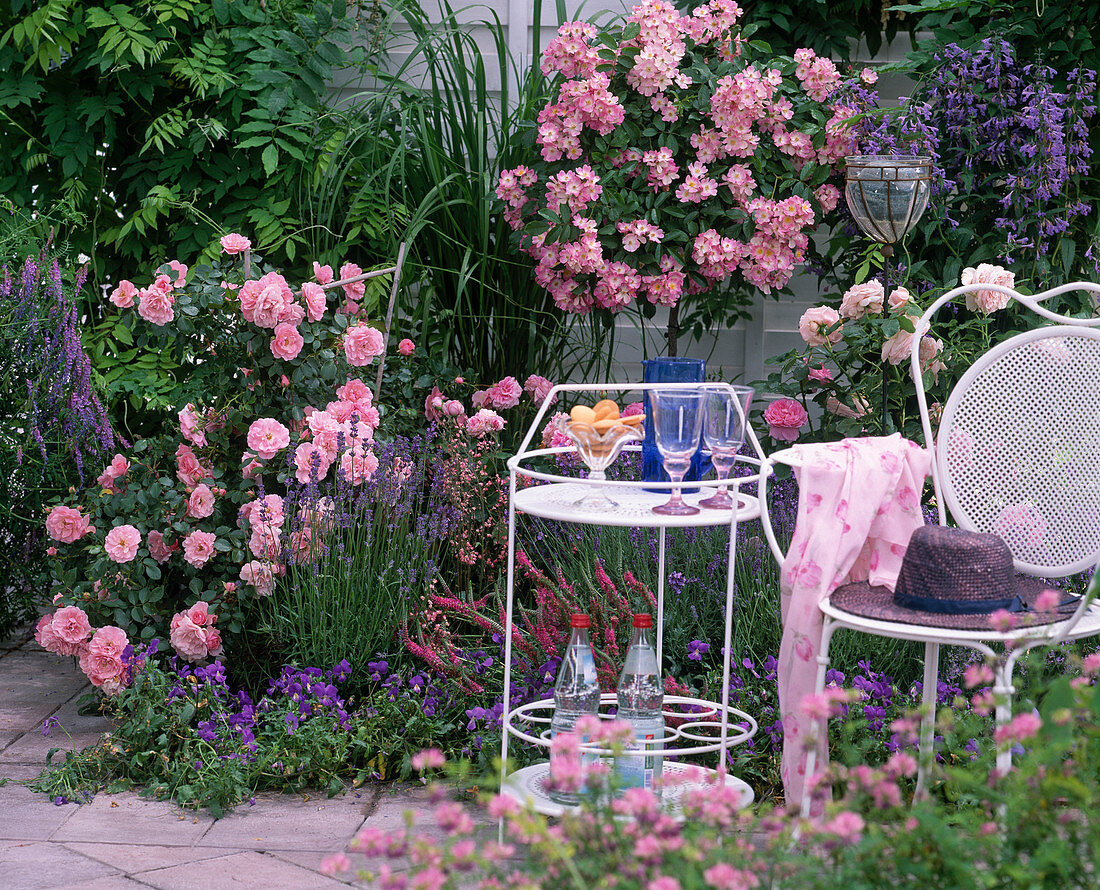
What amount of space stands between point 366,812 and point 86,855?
1.87 feet

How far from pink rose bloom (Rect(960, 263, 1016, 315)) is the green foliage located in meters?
1.97

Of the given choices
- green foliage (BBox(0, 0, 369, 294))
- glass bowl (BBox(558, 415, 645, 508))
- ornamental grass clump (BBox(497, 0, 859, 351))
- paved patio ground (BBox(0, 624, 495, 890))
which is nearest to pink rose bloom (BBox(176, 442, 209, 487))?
paved patio ground (BBox(0, 624, 495, 890))

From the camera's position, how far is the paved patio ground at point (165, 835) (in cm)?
221

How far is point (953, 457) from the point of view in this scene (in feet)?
7.61

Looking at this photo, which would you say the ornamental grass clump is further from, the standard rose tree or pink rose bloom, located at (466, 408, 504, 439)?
the standard rose tree

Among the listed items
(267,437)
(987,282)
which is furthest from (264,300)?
(987,282)

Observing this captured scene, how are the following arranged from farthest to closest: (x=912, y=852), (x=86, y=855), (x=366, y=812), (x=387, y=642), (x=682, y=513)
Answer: (x=387, y=642)
(x=366, y=812)
(x=86, y=855)
(x=682, y=513)
(x=912, y=852)

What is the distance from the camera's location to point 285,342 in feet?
10.3

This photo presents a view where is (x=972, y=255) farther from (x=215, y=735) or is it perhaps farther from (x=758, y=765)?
(x=215, y=735)

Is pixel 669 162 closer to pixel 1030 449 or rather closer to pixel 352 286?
pixel 352 286

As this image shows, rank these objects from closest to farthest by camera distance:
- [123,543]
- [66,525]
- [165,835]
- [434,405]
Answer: [165,835] < [123,543] < [66,525] < [434,405]

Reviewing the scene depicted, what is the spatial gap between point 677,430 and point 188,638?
147 centimetres

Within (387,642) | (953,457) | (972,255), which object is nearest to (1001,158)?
(972,255)

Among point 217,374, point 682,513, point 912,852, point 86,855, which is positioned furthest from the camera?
point 217,374
